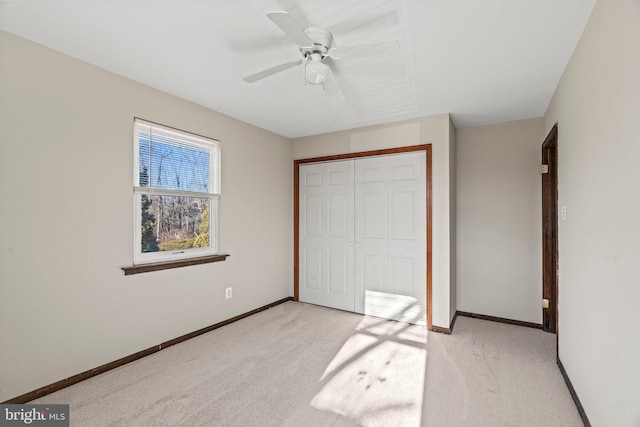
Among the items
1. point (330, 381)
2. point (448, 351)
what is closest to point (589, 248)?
point (448, 351)

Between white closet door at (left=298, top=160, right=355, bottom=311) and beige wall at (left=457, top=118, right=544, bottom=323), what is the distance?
1.45 m

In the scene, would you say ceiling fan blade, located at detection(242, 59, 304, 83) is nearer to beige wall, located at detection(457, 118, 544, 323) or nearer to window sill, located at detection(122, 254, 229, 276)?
window sill, located at detection(122, 254, 229, 276)

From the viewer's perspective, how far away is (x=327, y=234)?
4117 millimetres

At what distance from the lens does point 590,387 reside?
1712mm

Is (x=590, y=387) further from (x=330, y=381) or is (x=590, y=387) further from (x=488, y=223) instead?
(x=488, y=223)

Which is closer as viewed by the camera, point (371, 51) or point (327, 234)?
point (371, 51)

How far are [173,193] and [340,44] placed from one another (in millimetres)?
2051

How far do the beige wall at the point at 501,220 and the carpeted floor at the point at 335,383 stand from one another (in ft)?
1.57

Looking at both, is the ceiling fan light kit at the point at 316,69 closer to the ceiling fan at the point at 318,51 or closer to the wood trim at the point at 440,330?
the ceiling fan at the point at 318,51

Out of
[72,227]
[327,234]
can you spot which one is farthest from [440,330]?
[72,227]

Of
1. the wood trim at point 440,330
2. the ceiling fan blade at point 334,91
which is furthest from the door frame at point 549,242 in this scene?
the ceiling fan blade at point 334,91

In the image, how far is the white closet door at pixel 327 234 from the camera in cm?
395

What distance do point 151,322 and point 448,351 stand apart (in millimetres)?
2768

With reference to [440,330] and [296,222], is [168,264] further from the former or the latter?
[440,330]
